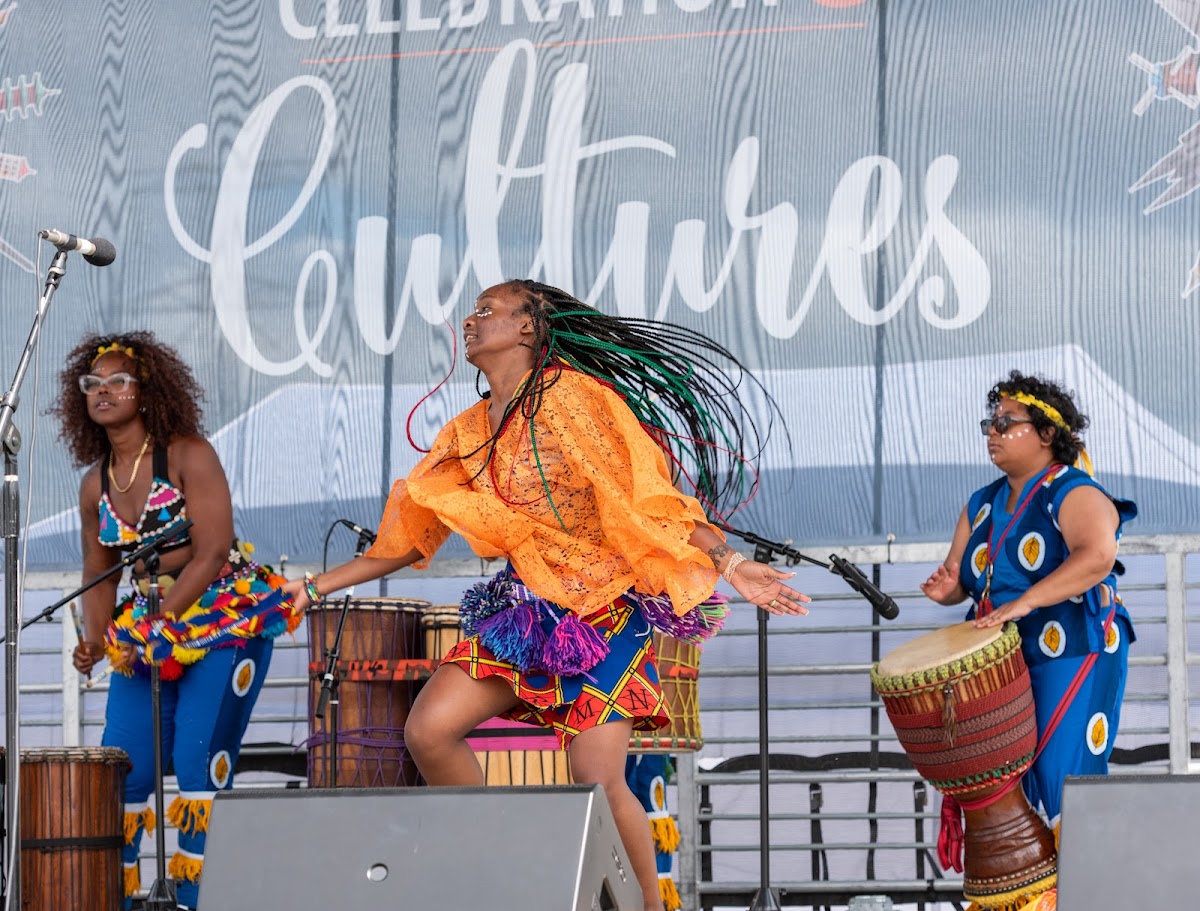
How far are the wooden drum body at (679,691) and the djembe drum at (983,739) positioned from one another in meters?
0.80

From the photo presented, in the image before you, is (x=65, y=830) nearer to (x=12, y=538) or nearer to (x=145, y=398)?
(x=145, y=398)

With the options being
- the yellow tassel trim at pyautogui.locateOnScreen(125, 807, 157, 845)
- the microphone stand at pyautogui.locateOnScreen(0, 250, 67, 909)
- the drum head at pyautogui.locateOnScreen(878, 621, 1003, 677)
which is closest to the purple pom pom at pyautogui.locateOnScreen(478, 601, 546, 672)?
the microphone stand at pyautogui.locateOnScreen(0, 250, 67, 909)

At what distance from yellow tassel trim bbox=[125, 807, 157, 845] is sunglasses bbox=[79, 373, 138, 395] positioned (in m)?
1.37

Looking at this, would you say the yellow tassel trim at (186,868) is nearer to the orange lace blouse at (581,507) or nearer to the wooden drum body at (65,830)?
the wooden drum body at (65,830)

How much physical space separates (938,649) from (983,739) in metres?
0.28

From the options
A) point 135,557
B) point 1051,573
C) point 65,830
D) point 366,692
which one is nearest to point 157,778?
point 65,830

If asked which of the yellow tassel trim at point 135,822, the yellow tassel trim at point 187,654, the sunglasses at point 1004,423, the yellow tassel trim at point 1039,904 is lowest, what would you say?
the yellow tassel trim at point 1039,904

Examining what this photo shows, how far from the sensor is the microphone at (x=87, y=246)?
12.6 feet

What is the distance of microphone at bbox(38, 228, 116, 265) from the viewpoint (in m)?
3.83

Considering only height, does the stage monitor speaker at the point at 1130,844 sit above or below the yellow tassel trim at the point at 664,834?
above

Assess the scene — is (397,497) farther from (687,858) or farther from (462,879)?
(687,858)

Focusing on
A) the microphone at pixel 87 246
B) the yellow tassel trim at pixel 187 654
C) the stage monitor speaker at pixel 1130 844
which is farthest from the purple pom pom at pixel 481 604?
the stage monitor speaker at pixel 1130 844

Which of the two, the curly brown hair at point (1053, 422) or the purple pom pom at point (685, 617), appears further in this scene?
the curly brown hair at point (1053, 422)

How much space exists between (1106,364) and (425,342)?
2.44 metres
